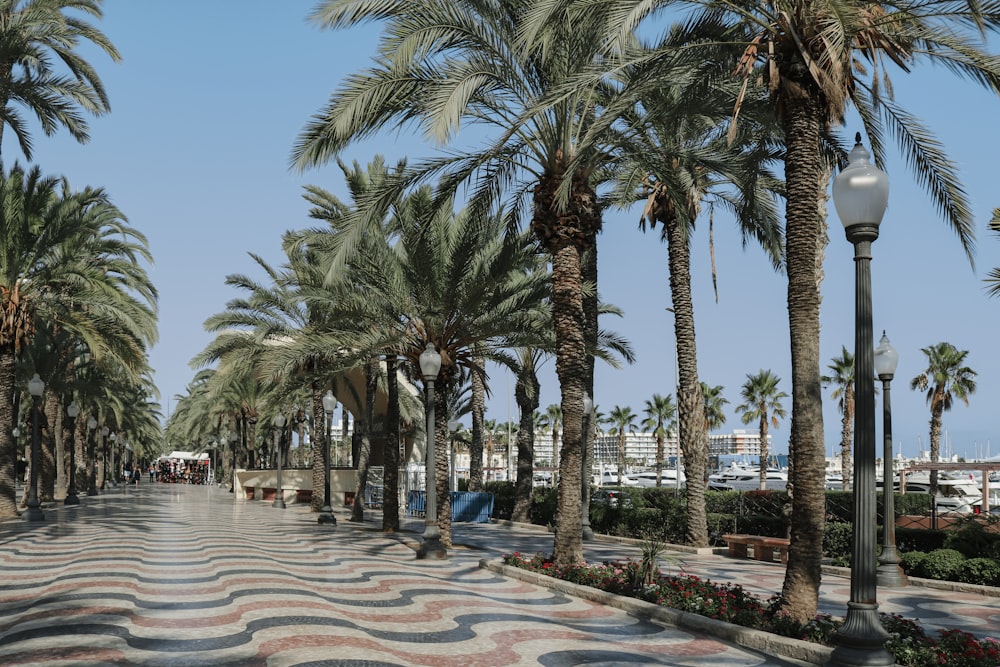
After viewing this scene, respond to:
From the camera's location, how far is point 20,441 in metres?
63.0

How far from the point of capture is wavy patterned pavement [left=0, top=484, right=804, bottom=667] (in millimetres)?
Result: 7625

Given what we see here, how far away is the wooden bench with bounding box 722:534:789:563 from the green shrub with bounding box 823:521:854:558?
2.61 ft

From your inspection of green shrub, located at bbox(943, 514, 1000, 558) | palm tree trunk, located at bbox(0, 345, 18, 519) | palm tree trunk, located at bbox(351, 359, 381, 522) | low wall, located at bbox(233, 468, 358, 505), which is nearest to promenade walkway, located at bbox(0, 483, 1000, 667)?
green shrub, located at bbox(943, 514, 1000, 558)

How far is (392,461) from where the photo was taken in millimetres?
21125

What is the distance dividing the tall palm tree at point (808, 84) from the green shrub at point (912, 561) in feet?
20.9

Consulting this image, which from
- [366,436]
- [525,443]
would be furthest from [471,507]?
[366,436]

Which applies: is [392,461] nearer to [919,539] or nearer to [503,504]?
[503,504]

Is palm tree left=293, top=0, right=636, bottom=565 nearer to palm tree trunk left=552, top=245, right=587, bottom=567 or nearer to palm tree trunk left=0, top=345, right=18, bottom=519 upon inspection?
palm tree trunk left=552, top=245, right=587, bottom=567

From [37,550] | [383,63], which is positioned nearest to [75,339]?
[37,550]

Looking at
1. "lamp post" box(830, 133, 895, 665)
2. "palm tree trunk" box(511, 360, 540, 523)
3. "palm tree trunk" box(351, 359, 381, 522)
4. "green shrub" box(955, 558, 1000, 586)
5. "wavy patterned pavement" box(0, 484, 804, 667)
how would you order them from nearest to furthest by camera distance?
1. "lamp post" box(830, 133, 895, 665)
2. "wavy patterned pavement" box(0, 484, 804, 667)
3. "green shrub" box(955, 558, 1000, 586)
4. "palm tree trunk" box(351, 359, 381, 522)
5. "palm tree trunk" box(511, 360, 540, 523)

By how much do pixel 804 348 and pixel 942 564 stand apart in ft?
24.4

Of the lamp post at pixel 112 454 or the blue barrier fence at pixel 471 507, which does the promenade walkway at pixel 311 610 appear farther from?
the lamp post at pixel 112 454

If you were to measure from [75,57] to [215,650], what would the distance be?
2087 cm

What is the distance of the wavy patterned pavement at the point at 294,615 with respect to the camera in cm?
762
